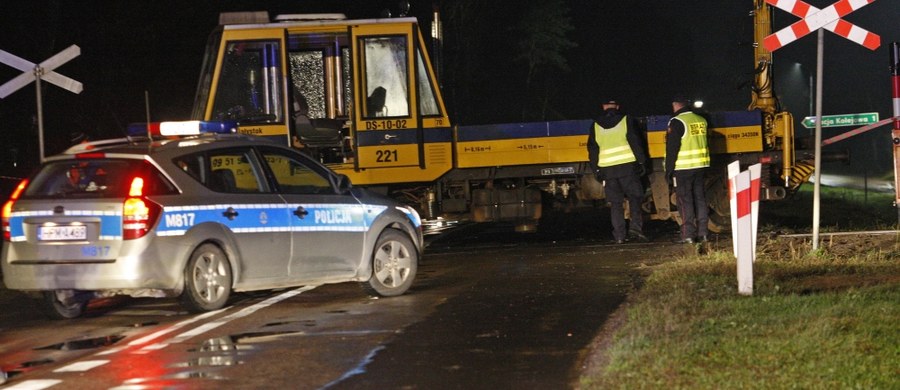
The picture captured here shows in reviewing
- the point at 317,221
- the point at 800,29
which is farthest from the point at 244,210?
the point at 800,29

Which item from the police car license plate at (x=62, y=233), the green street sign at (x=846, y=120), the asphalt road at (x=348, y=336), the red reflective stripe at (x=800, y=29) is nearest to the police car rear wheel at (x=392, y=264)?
the asphalt road at (x=348, y=336)

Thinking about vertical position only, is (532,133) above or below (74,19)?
below

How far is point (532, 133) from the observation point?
17.0m

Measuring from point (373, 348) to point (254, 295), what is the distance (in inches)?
147

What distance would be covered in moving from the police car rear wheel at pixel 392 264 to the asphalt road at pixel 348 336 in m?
0.20

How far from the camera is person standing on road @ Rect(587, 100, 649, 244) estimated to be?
51.3ft

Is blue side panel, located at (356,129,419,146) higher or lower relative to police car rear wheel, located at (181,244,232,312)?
higher

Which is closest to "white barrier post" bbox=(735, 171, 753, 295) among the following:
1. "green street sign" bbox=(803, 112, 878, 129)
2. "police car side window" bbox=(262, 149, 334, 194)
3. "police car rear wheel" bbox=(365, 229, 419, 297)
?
"police car rear wheel" bbox=(365, 229, 419, 297)

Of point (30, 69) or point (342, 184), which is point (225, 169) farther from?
point (30, 69)

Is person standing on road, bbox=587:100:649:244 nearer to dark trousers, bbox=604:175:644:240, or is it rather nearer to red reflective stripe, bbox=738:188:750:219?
dark trousers, bbox=604:175:644:240

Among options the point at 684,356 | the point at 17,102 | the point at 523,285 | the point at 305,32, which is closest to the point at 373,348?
the point at 684,356

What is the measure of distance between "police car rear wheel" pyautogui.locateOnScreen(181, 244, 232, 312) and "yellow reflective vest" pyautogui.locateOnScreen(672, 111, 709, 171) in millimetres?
6975

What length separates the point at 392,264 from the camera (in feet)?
38.0

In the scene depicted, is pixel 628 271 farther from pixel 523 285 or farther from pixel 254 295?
pixel 254 295
